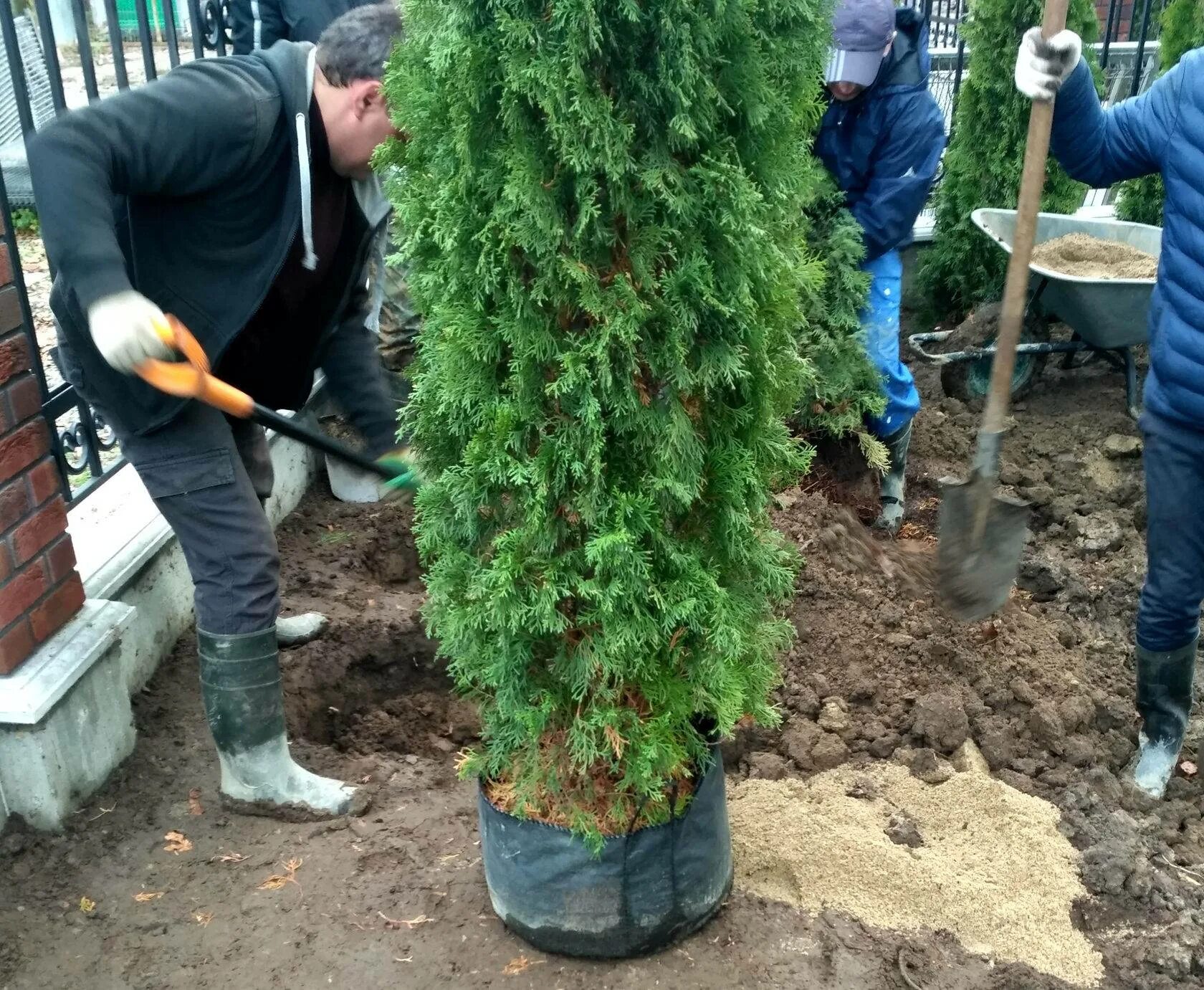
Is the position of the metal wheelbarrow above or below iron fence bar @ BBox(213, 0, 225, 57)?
below

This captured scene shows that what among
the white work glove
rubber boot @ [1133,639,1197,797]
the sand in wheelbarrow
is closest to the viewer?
the white work glove

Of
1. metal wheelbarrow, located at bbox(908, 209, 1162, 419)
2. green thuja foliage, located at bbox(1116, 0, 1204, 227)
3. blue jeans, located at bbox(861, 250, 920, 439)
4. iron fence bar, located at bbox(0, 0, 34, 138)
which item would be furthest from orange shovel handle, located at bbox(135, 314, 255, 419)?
green thuja foliage, located at bbox(1116, 0, 1204, 227)

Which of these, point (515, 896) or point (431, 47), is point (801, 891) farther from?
point (431, 47)

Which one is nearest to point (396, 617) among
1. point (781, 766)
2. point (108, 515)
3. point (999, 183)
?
point (108, 515)

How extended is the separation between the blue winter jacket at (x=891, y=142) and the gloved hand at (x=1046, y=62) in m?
1.99

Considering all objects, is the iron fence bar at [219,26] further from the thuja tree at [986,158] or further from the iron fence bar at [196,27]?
the thuja tree at [986,158]

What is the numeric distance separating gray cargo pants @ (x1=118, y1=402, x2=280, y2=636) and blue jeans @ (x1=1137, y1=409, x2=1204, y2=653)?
2.50 m

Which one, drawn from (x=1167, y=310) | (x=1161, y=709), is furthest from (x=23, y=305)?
(x=1161, y=709)

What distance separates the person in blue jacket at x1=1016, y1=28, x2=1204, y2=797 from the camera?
10.2 feet

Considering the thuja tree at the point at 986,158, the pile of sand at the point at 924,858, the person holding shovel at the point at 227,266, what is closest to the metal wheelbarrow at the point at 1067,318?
the thuja tree at the point at 986,158

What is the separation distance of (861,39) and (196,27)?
2.66 metres

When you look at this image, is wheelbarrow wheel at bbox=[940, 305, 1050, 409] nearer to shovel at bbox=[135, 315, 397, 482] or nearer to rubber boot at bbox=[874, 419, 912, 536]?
rubber boot at bbox=[874, 419, 912, 536]

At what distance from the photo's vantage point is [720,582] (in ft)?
8.47

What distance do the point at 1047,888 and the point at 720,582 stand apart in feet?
4.32
